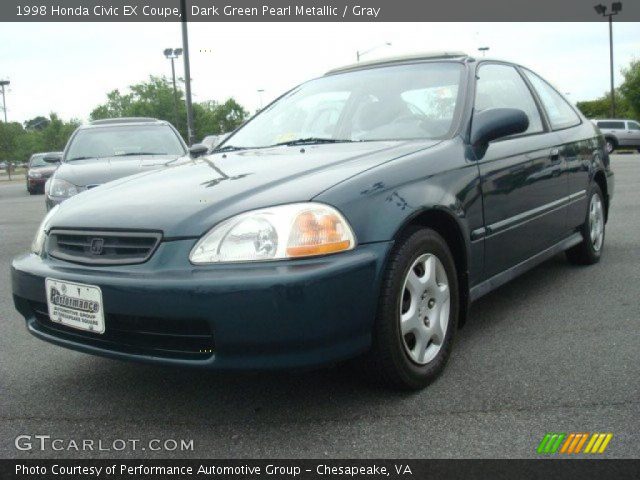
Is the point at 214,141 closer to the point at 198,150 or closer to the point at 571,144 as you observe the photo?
the point at 198,150

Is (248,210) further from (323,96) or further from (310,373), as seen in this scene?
(323,96)

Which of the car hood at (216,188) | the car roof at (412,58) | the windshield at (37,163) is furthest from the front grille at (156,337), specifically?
the windshield at (37,163)

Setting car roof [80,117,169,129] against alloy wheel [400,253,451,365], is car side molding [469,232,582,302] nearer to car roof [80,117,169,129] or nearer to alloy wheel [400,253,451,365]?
alloy wheel [400,253,451,365]

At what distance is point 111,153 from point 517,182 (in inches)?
215

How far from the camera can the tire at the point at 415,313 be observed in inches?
99.9

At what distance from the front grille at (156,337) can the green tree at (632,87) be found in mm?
49381

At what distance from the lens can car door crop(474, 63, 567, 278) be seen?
3334 mm

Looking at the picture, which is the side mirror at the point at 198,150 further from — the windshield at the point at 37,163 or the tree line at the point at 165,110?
the tree line at the point at 165,110

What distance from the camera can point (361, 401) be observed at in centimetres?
267

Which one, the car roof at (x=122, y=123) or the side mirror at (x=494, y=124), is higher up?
the car roof at (x=122, y=123)

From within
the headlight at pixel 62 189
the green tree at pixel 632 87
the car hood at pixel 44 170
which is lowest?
the headlight at pixel 62 189

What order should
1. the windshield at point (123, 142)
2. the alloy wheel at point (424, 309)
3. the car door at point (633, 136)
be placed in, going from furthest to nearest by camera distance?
the car door at point (633, 136) < the windshield at point (123, 142) < the alloy wheel at point (424, 309)

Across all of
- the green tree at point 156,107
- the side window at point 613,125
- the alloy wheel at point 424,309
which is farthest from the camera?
the green tree at point 156,107

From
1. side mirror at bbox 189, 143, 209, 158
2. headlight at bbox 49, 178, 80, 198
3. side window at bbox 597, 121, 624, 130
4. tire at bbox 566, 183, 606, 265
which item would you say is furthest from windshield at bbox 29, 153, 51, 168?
side window at bbox 597, 121, 624, 130
